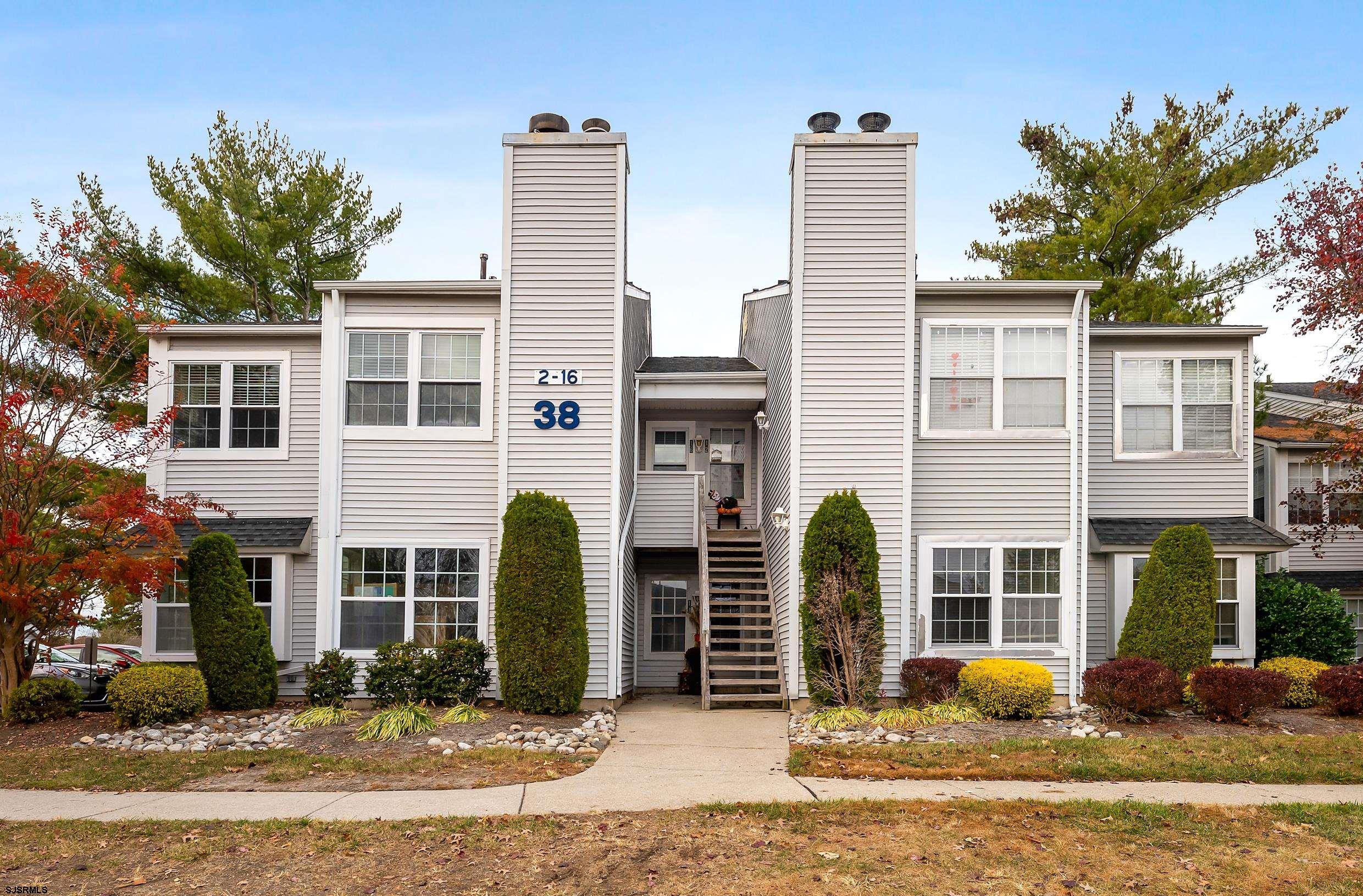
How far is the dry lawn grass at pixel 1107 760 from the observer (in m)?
9.15

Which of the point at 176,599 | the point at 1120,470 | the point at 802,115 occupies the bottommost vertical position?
the point at 176,599

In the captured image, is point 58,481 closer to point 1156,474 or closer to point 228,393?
point 228,393

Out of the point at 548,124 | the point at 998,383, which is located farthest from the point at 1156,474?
the point at 548,124

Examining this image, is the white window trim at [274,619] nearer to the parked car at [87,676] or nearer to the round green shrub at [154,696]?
the parked car at [87,676]

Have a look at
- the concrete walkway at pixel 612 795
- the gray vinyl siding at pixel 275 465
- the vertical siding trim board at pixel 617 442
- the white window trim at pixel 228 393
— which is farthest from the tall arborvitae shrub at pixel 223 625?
the vertical siding trim board at pixel 617 442

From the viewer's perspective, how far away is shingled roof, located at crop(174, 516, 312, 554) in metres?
14.4

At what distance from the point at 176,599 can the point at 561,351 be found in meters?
6.91

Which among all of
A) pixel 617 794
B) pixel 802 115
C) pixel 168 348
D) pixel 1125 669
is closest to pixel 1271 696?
pixel 1125 669

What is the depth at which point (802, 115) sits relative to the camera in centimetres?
1478

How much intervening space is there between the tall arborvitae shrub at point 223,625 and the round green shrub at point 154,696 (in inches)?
21.6

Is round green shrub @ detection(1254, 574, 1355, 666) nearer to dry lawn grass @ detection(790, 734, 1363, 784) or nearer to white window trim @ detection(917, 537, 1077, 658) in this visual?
white window trim @ detection(917, 537, 1077, 658)

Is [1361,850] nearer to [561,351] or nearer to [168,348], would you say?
[561,351]

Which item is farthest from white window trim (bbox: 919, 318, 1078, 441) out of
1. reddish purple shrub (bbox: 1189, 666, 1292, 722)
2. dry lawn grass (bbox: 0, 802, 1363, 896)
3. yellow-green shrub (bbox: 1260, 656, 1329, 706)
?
dry lawn grass (bbox: 0, 802, 1363, 896)

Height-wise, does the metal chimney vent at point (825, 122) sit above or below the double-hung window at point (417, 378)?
above
